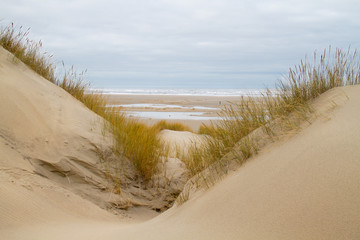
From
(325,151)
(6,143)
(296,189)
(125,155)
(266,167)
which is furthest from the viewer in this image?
(125,155)

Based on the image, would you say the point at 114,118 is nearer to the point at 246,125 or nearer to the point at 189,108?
the point at 246,125

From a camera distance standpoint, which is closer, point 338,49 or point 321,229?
point 321,229

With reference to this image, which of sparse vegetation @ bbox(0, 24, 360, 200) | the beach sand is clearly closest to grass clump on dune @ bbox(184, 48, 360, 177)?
sparse vegetation @ bbox(0, 24, 360, 200)

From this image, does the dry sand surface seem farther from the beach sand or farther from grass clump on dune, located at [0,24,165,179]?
the beach sand

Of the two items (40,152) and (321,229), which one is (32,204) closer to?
(40,152)

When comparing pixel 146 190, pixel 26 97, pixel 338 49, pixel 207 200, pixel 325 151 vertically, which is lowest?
pixel 146 190

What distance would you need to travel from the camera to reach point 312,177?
224 cm

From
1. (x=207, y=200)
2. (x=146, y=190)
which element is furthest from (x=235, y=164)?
(x=146, y=190)

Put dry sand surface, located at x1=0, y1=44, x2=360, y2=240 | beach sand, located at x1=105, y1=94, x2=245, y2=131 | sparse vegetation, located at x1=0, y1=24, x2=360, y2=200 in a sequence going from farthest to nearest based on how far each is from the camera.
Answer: beach sand, located at x1=105, y1=94, x2=245, y2=131, sparse vegetation, located at x1=0, y1=24, x2=360, y2=200, dry sand surface, located at x1=0, y1=44, x2=360, y2=240

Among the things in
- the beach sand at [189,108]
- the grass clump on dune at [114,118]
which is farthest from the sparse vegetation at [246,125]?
the beach sand at [189,108]

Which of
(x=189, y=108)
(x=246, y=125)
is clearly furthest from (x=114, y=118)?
(x=189, y=108)

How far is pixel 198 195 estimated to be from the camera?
323cm

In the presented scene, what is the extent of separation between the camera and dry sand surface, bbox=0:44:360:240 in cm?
203

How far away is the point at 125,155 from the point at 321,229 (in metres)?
3.30
